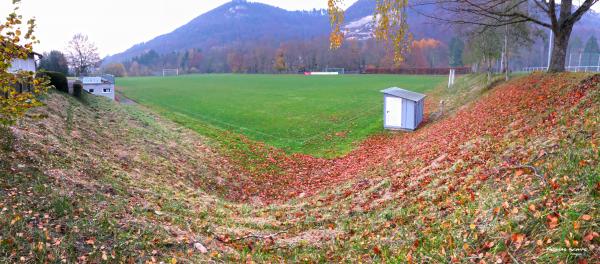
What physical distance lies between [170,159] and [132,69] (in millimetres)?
172755

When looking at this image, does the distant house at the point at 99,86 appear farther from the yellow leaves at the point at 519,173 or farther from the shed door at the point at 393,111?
the yellow leaves at the point at 519,173

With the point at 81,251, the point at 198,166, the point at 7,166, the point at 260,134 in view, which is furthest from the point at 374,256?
the point at 260,134

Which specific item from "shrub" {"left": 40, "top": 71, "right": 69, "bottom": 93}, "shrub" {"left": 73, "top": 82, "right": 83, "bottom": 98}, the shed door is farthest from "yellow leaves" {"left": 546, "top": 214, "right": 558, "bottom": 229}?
"shrub" {"left": 73, "top": 82, "right": 83, "bottom": 98}

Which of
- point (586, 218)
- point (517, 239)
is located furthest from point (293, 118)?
point (586, 218)

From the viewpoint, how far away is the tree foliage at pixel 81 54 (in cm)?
8225

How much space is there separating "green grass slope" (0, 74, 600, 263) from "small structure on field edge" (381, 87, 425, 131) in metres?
11.0

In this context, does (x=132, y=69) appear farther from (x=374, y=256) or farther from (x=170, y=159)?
(x=374, y=256)

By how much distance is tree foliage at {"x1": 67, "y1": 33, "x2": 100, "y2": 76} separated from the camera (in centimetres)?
8225

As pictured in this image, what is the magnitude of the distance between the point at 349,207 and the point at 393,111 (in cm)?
1718

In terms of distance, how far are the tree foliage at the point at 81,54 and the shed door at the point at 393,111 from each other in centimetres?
7428

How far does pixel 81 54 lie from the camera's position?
8300 cm

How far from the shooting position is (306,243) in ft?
27.6

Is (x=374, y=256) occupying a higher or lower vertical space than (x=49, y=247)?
lower

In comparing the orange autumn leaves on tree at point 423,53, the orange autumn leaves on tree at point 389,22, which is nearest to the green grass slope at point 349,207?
the orange autumn leaves on tree at point 389,22
